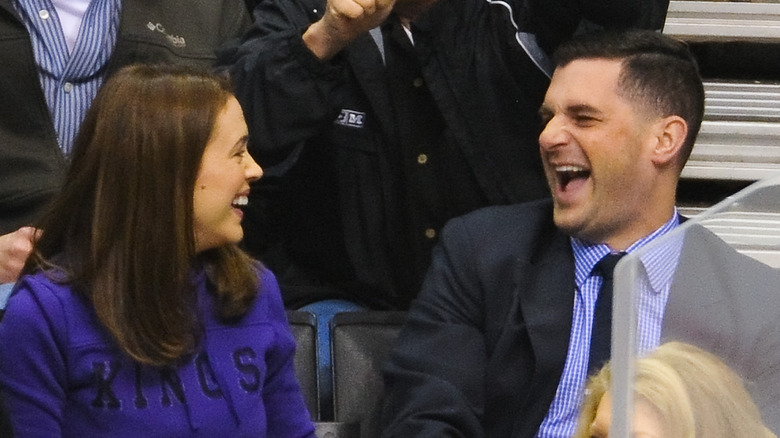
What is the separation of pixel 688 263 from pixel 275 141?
108 cm

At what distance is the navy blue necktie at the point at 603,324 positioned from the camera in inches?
59.7

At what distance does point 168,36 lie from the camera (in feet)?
6.06

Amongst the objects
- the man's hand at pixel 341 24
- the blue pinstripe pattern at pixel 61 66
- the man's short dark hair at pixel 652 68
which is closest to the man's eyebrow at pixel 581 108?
the man's short dark hair at pixel 652 68

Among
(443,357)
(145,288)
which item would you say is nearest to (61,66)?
(145,288)

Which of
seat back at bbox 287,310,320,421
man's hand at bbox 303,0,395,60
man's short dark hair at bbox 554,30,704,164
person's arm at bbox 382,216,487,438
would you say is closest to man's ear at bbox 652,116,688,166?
man's short dark hair at bbox 554,30,704,164

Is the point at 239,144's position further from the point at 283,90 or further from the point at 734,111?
the point at 734,111

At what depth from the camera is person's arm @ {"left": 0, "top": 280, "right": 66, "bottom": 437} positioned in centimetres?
128

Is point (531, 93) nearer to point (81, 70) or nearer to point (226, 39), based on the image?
point (226, 39)

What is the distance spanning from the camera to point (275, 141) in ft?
5.71

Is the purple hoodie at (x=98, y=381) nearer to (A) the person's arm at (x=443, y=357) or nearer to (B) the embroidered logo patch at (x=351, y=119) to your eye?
(A) the person's arm at (x=443, y=357)

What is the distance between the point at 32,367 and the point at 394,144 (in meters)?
0.74

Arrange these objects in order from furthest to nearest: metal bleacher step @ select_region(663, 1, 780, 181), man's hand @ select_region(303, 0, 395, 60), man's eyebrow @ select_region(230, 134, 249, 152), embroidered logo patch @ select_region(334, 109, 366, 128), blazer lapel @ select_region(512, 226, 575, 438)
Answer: metal bleacher step @ select_region(663, 1, 780, 181) < embroidered logo patch @ select_region(334, 109, 366, 128) < man's hand @ select_region(303, 0, 395, 60) < blazer lapel @ select_region(512, 226, 575, 438) < man's eyebrow @ select_region(230, 134, 249, 152)

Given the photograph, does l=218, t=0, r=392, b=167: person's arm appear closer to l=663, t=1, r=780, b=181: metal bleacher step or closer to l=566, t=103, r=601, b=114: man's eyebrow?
l=566, t=103, r=601, b=114: man's eyebrow

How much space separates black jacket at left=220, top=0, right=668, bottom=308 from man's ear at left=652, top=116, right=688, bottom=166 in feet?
0.69
